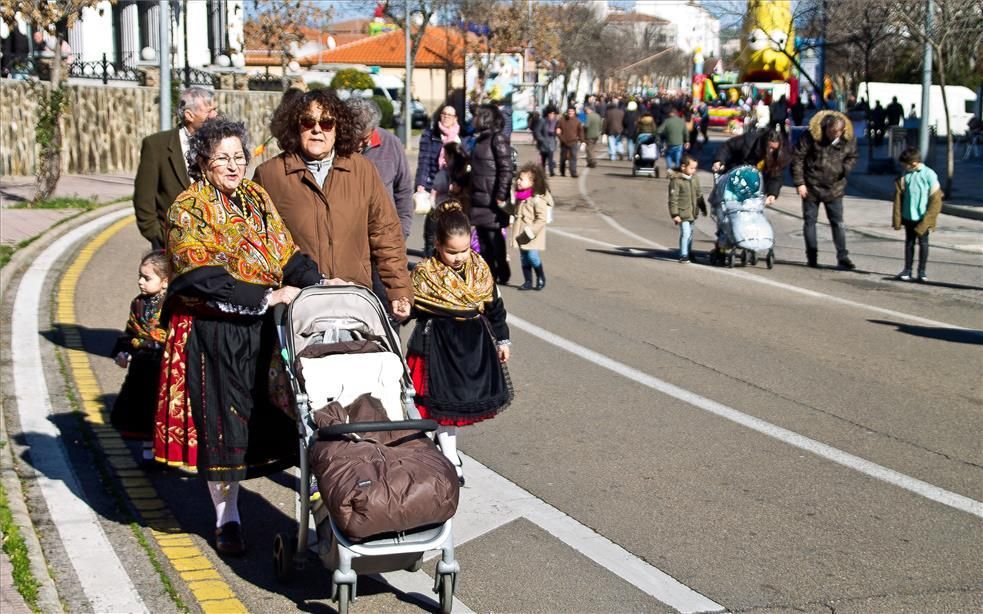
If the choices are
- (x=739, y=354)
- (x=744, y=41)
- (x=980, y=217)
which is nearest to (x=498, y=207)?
(x=739, y=354)

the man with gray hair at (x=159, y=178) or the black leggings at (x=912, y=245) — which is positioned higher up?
the man with gray hair at (x=159, y=178)

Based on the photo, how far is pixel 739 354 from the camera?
430 inches

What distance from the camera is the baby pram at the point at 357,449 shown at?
4.77 meters

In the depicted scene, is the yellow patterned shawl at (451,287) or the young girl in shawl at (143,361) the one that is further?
the young girl in shawl at (143,361)

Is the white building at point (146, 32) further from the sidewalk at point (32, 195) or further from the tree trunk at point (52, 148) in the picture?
the tree trunk at point (52, 148)

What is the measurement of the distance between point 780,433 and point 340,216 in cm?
353

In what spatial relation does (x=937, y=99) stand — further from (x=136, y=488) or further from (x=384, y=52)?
(x=384, y=52)

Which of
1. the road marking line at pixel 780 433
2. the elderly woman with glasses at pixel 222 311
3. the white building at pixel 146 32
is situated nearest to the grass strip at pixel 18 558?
the elderly woman with glasses at pixel 222 311

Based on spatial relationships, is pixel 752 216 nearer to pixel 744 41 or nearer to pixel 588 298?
pixel 588 298

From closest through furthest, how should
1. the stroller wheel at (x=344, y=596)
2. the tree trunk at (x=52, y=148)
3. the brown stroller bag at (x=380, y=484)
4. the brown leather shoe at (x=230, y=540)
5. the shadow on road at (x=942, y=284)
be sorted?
→ the brown stroller bag at (x=380, y=484)
the stroller wheel at (x=344, y=596)
the brown leather shoe at (x=230, y=540)
the shadow on road at (x=942, y=284)
the tree trunk at (x=52, y=148)

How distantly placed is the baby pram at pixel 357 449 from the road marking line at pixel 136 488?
296 mm

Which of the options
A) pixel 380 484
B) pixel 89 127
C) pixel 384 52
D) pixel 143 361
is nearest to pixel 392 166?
pixel 143 361

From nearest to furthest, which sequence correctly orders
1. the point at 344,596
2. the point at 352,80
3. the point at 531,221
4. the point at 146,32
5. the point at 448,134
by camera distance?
the point at 344,596 → the point at 448,134 → the point at 531,221 → the point at 146,32 → the point at 352,80

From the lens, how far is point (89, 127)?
2766cm
